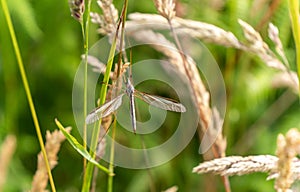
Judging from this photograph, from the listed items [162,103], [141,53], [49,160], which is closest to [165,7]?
[162,103]

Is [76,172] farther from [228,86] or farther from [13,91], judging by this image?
[228,86]

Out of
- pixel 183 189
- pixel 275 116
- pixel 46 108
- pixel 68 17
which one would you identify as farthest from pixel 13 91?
pixel 275 116

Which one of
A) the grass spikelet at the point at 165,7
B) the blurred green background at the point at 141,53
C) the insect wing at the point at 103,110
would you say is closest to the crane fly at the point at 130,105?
the insect wing at the point at 103,110

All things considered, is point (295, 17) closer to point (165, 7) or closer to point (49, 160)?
point (165, 7)

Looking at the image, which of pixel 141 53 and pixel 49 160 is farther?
pixel 141 53

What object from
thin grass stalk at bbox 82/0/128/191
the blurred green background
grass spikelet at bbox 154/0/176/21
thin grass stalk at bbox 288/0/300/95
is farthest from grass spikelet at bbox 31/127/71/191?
the blurred green background

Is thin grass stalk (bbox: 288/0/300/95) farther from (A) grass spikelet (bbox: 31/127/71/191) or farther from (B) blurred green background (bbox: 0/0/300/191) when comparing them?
(B) blurred green background (bbox: 0/0/300/191)

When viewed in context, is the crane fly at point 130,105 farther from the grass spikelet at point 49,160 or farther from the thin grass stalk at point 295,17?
the thin grass stalk at point 295,17
